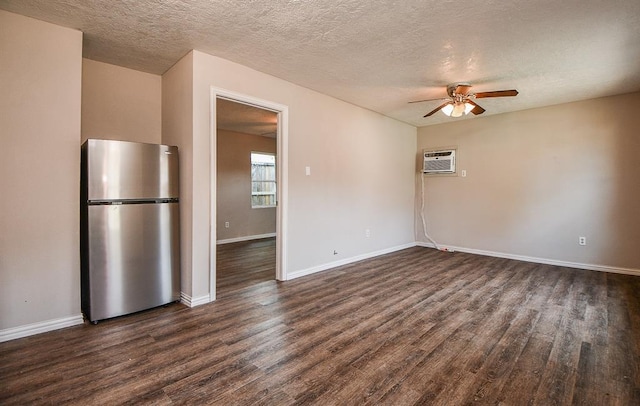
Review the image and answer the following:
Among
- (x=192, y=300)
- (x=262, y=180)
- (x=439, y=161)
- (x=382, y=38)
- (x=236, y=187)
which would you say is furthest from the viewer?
(x=262, y=180)

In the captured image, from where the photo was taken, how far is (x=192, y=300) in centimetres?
296

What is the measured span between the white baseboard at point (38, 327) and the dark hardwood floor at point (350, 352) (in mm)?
61

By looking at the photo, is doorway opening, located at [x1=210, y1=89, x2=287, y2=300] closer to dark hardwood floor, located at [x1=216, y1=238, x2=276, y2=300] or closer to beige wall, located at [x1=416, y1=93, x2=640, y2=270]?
dark hardwood floor, located at [x1=216, y1=238, x2=276, y2=300]

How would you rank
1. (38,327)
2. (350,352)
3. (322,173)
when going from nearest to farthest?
(350,352) < (38,327) < (322,173)

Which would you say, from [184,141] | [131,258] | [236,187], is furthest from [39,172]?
[236,187]

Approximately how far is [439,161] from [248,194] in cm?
419

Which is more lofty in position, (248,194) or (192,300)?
(248,194)

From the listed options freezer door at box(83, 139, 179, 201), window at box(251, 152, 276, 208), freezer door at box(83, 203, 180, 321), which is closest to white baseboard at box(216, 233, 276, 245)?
window at box(251, 152, 276, 208)

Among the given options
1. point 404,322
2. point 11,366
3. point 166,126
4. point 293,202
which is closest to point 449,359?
point 404,322

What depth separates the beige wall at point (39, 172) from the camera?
2307 millimetres

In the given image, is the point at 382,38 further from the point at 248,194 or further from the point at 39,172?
the point at 248,194

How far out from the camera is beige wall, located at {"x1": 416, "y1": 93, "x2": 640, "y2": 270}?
4180 millimetres

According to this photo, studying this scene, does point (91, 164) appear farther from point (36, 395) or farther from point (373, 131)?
point (373, 131)

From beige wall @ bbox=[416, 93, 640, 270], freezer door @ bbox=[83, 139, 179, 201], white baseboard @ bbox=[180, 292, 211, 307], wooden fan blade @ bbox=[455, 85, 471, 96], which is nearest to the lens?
freezer door @ bbox=[83, 139, 179, 201]
